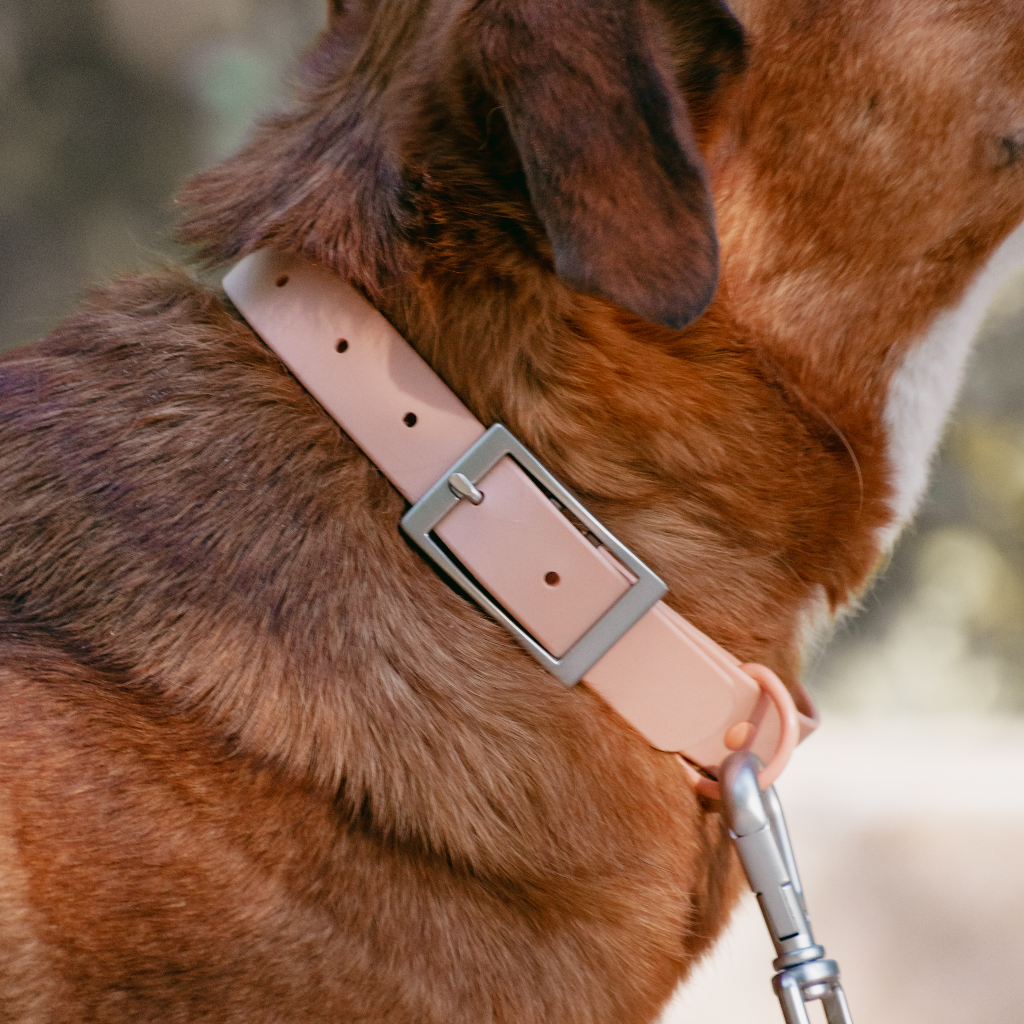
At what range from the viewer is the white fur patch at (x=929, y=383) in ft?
3.54

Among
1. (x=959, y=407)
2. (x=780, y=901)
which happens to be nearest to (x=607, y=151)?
(x=780, y=901)

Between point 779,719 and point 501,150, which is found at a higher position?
point 501,150

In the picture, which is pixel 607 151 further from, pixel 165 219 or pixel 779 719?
pixel 165 219

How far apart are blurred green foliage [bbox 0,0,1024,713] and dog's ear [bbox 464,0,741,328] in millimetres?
2134

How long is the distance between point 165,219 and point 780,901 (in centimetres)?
241

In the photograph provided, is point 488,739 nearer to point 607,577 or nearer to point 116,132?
point 607,577

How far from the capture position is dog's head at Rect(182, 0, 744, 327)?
0.82 metres

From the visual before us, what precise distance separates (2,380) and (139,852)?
0.51 metres

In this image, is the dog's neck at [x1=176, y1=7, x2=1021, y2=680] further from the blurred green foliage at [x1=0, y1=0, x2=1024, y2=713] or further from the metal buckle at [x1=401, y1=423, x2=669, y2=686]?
the blurred green foliage at [x1=0, y1=0, x2=1024, y2=713]

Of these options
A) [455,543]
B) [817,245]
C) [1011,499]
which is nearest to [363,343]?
[455,543]

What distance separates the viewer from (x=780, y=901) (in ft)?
3.09

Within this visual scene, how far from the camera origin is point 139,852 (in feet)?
2.79

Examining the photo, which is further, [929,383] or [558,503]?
[929,383]

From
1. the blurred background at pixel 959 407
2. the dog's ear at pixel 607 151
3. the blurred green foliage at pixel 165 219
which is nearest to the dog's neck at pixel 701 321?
the dog's ear at pixel 607 151
